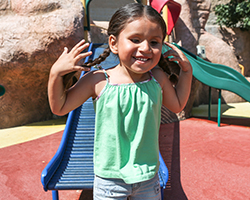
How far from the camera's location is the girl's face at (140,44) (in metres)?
1.02

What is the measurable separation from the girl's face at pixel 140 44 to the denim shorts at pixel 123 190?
557 mm

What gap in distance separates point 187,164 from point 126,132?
2.56 meters

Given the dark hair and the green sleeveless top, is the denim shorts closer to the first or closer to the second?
the green sleeveless top

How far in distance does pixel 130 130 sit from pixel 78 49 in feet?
1.51

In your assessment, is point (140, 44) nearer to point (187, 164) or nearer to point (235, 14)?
point (187, 164)

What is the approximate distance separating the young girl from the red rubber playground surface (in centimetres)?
164

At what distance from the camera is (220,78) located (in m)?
5.50

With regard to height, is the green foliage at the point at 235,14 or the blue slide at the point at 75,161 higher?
the green foliage at the point at 235,14

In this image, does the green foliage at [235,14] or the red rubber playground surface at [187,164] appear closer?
the red rubber playground surface at [187,164]

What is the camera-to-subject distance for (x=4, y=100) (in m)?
5.82

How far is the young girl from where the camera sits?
1.04 meters

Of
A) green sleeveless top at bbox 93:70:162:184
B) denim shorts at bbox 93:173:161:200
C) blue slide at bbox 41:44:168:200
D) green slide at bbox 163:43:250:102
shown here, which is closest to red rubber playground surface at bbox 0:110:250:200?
blue slide at bbox 41:44:168:200

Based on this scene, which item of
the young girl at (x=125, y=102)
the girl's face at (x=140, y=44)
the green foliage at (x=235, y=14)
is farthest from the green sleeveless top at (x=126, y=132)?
the green foliage at (x=235, y=14)

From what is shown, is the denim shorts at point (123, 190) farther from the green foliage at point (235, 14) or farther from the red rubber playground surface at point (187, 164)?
the green foliage at point (235, 14)
